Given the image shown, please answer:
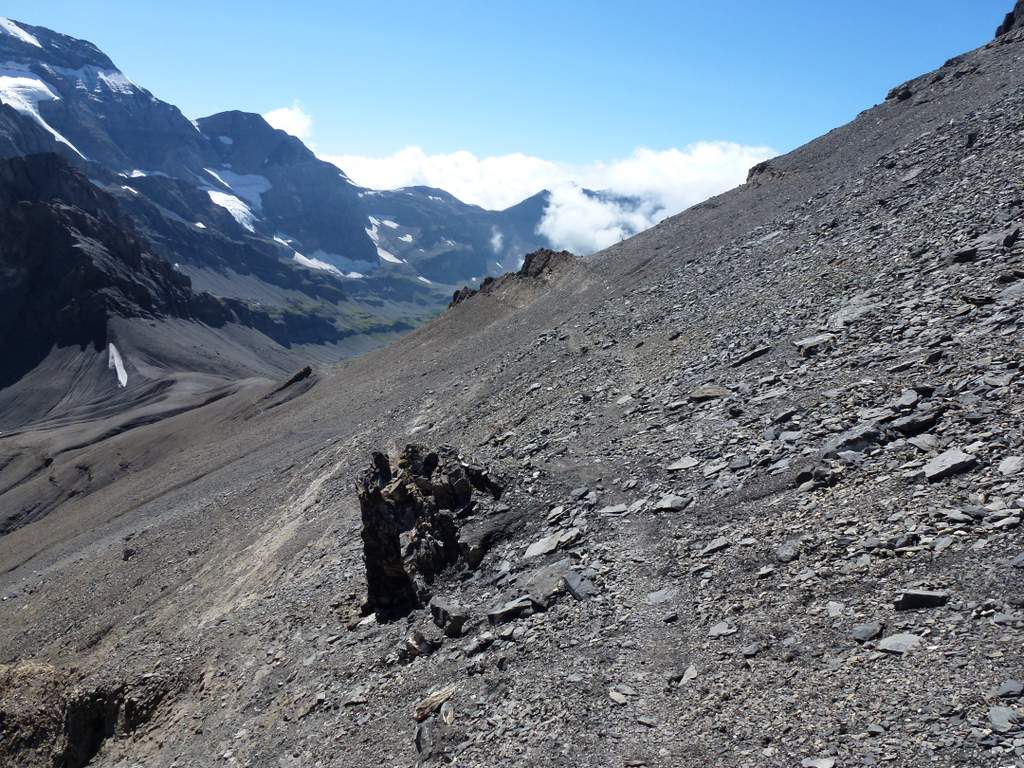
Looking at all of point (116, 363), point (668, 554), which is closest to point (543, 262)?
point (668, 554)

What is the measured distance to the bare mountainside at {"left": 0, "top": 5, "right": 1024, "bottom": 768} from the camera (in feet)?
32.7

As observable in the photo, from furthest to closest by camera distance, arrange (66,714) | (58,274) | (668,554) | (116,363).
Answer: (58,274), (116,363), (66,714), (668,554)

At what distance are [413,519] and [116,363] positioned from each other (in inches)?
5539

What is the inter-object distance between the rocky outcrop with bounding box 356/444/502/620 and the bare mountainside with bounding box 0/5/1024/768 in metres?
0.08

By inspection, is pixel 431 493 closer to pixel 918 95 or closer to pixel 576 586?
pixel 576 586

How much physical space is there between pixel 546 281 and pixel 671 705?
46619 mm

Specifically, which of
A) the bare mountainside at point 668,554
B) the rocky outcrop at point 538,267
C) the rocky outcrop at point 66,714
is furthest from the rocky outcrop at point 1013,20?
the rocky outcrop at point 66,714

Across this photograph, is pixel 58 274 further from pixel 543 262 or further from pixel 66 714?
pixel 66 714

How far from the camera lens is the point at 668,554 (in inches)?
546

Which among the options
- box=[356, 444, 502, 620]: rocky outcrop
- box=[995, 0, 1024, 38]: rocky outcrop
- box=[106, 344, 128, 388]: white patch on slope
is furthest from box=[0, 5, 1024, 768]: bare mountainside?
box=[106, 344, 128, 388]: white patch on slope

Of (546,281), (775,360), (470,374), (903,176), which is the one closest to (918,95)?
(903,176)

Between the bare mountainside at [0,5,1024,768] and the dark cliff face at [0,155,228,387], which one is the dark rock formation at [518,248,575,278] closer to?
the bare mountainside at [0,5,1024,768]

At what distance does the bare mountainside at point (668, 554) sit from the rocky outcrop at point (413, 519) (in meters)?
0.08

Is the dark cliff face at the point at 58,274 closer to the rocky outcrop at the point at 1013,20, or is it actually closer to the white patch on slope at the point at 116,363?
the white patch on slope at the point at 116,363
